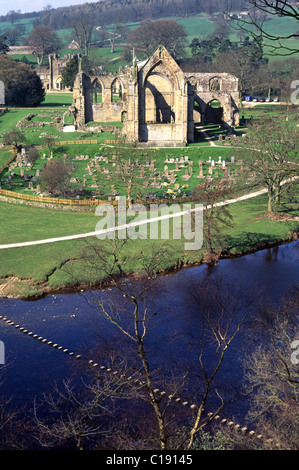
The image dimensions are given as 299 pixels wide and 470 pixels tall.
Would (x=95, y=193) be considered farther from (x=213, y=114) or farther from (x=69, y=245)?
(x=213, y=114)

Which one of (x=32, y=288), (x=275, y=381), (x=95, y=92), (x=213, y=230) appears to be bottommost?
(x=32, y=288)

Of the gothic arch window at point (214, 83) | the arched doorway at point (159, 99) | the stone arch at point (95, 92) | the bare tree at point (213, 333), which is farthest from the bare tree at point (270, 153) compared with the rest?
the stone arch at point (95, 92)

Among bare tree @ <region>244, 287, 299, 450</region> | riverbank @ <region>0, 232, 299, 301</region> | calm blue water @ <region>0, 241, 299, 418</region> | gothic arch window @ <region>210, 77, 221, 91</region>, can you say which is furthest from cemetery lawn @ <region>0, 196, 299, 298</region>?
gothic arch window @ <region>210, 77, 221, 91</region>

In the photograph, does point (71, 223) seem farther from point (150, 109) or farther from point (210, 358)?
point (150, 109)

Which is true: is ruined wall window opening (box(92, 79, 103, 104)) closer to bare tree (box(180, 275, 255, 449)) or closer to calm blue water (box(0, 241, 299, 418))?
calm blue water (box(0, 241, 299, 418))

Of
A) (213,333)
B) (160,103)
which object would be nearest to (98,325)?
(213,333)

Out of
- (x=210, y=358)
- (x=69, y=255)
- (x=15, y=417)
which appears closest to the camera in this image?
(x=15, y=417)
